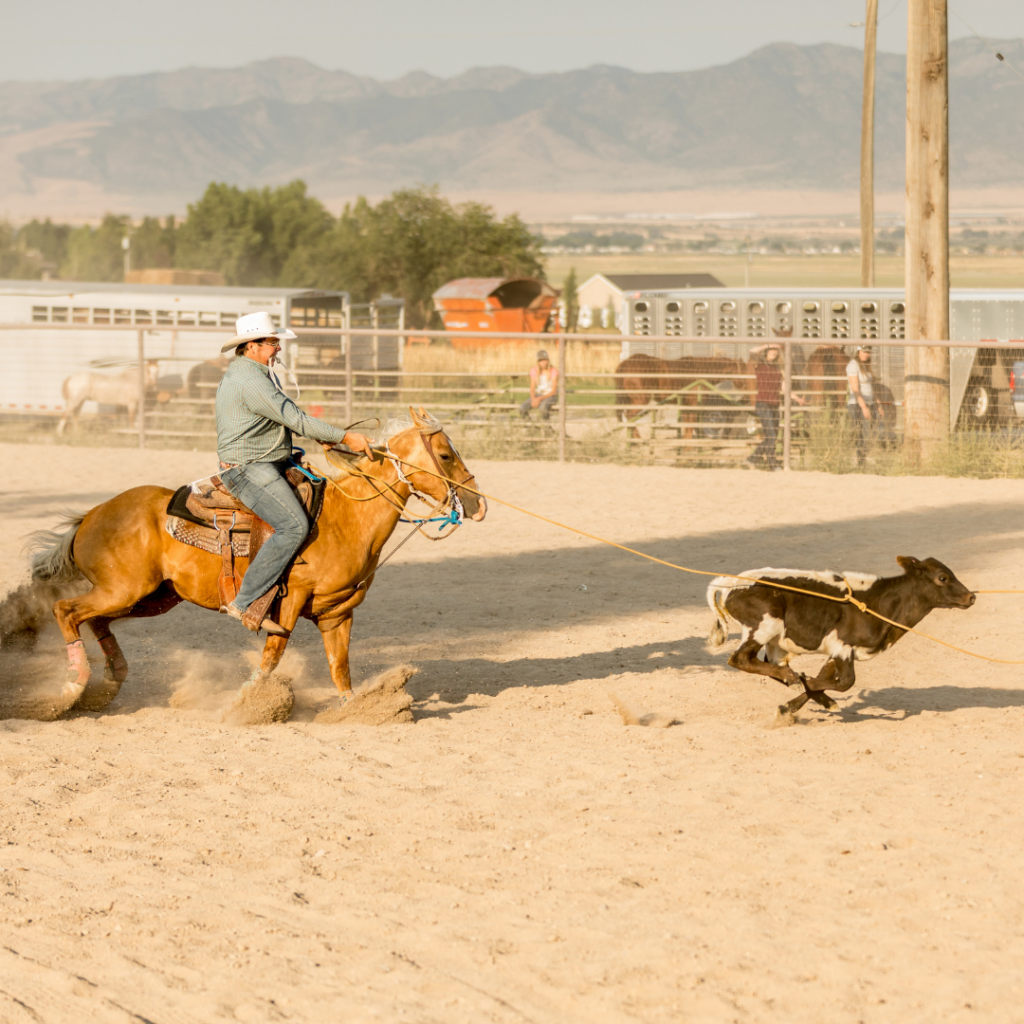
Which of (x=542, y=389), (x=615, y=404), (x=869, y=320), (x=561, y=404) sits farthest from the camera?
(x=869, y=320)

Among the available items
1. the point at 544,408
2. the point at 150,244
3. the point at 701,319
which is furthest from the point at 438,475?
the point at 150,244

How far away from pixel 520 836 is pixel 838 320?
20085 mm

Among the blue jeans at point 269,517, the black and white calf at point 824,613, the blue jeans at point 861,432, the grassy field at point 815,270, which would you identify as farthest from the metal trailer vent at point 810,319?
the grassy field at point 815,270

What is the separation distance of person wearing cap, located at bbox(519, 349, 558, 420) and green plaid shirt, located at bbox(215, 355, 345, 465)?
13959mm

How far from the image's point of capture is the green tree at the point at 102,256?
115500 mm

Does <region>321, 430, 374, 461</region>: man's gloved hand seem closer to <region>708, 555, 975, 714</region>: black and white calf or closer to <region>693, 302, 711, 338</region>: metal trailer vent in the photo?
<region>708, 555, 975, 714</region>: black and white calf

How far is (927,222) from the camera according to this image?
59.2 feet

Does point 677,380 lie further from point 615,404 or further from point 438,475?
point 438,475

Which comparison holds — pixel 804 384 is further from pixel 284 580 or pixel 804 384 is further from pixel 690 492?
pixel 284 580

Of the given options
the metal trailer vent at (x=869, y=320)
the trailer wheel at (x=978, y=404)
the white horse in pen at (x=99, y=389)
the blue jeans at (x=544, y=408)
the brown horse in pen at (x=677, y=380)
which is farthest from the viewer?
the metal trailer vent at (x=869, y=320)

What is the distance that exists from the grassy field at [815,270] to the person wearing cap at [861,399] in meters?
109

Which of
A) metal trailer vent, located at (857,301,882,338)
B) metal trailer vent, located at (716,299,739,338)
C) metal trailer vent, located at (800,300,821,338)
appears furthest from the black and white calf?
metal trailer vent, located at (716,299,739,338)

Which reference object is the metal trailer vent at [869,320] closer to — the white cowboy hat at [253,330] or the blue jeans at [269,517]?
→ the white cowboy hat at [253,330]

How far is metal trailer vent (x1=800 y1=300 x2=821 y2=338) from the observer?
2428cm
